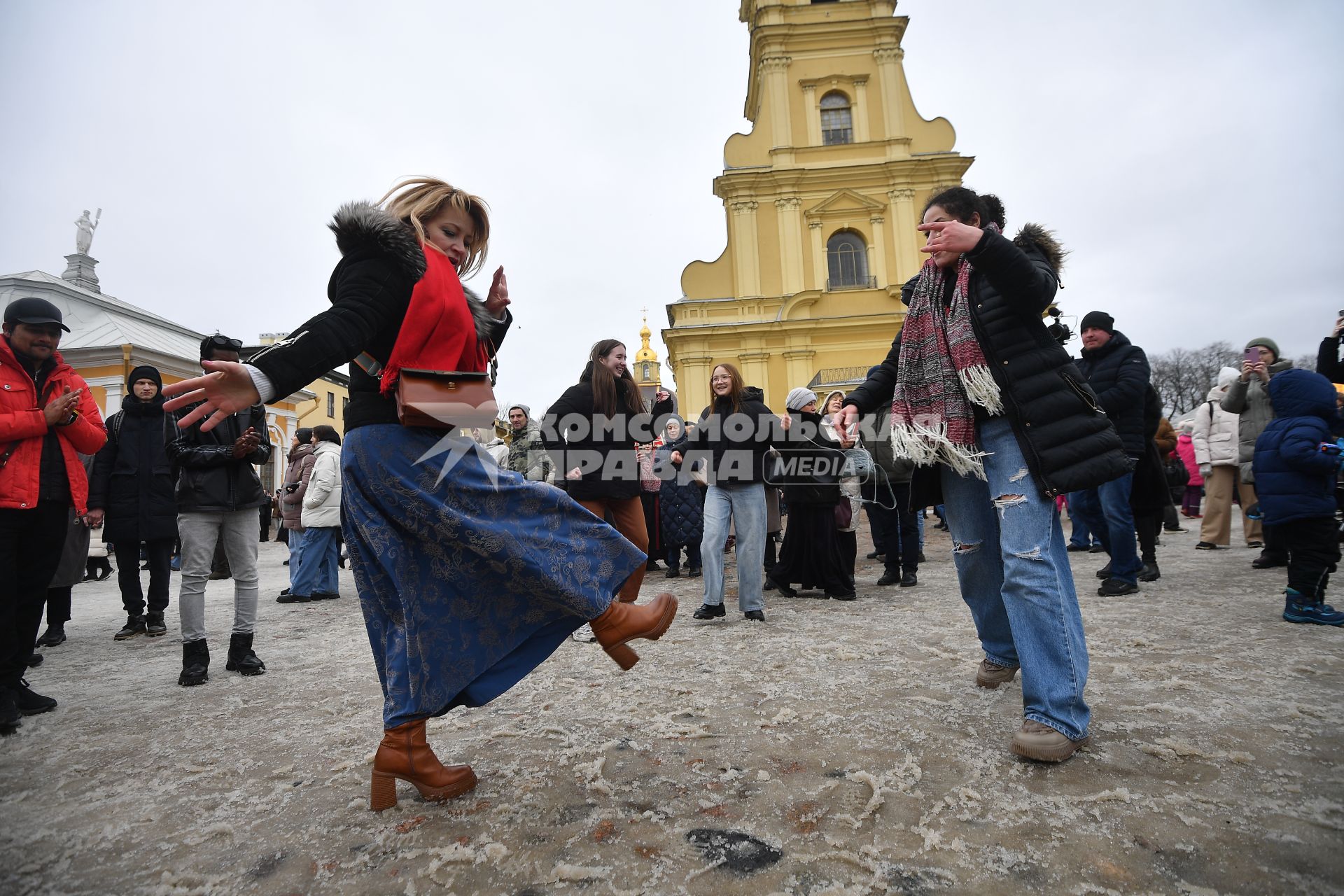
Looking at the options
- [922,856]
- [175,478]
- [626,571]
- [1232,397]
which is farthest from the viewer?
[1232,397]

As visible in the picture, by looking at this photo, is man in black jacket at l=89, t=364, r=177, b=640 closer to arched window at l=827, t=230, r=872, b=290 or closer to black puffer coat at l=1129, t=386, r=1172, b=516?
black puffer coat at l=1129, t=386, r=1172, b=516

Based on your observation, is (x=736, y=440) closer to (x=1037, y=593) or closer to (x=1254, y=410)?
(x=1037, y=593)

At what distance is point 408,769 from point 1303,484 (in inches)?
202

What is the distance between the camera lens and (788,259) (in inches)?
1088

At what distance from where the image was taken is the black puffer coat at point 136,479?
516 cm

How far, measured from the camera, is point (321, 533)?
23.7ft

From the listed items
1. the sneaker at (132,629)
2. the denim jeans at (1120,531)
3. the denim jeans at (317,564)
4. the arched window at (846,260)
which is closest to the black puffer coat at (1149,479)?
the denim jeans at (1120,531)

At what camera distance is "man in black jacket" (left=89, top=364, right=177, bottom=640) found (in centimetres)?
516

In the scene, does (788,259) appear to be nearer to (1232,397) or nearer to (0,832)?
(1232,397)

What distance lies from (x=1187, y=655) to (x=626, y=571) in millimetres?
2960

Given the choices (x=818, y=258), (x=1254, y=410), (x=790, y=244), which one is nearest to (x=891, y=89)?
(x=818, y=258)

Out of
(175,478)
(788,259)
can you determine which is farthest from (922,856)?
(788,259)

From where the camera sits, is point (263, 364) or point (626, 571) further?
point (626, 571)

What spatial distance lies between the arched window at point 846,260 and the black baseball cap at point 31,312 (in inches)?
1055
